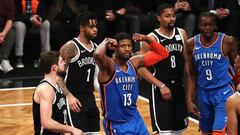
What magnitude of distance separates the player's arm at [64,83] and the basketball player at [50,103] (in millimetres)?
579

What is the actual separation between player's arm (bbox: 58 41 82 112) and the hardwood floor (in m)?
2.01

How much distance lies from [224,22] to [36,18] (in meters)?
4.05

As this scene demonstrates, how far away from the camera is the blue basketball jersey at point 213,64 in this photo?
282 inches

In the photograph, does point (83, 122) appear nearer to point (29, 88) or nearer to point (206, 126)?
point (206, 126)

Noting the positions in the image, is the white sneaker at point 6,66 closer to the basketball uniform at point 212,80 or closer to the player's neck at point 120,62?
the basketball uniform at point 212,80

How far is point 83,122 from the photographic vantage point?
7055mm

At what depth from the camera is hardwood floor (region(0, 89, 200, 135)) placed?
8.80 m

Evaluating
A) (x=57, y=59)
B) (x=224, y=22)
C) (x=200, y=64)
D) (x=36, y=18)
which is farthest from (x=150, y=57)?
(x=224, y=22)

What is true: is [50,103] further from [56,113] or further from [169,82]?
[169,82]

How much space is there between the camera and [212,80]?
721cm

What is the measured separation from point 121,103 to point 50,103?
98 cm

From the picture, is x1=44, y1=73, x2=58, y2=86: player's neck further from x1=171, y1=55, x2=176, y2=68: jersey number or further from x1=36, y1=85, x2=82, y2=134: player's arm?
x1=171, y1=55, x2=176, y2=68: jersey number

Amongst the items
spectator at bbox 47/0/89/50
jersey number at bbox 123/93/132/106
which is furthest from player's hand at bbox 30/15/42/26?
jersey number at bbox 123/93/132/106

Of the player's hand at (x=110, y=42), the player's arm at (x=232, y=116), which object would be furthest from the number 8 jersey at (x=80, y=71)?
the player's arm at (x=232, y=116)
